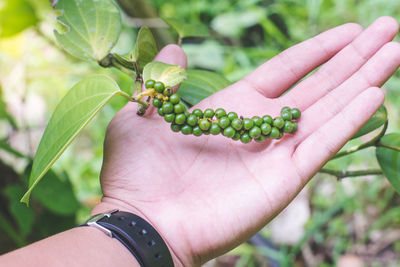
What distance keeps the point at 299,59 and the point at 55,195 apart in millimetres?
692

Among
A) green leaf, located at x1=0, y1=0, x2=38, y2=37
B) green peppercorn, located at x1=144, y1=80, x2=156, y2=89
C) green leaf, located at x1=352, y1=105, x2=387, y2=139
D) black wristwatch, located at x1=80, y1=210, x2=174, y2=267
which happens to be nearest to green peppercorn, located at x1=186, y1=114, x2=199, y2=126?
green peppercorn, located at x1=144, y1=80, x2=156, y2=89

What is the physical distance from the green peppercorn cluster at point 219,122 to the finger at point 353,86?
0.12ft

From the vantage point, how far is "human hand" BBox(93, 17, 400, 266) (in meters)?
0.74

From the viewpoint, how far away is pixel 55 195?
1.00 m

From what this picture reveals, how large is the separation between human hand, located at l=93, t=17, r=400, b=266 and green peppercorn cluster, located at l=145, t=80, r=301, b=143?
43mm

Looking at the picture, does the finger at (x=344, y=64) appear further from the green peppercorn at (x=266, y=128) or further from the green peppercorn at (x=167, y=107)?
the green peppercorn at (x=167, y=107)

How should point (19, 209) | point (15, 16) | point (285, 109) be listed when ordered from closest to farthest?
point (285, 109) → point (19, 209) → point (15, 16)

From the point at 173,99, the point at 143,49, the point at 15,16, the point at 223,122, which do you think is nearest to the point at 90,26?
the point at 143,49

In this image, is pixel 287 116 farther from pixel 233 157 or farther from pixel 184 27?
pixel 184 27

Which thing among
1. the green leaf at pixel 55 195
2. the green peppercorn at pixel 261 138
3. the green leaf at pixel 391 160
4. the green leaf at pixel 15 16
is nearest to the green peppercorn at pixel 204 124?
the green peppercorn at pixel 261 138

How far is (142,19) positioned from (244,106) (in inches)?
18.9

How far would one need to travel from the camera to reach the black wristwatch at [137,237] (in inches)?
26.5

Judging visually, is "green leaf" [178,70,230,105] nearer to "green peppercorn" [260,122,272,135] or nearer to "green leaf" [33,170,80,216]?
"green peppercorn" [260,122,272,135]

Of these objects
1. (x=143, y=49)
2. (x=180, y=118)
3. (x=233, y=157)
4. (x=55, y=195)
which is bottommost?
(x=55, y=195)
